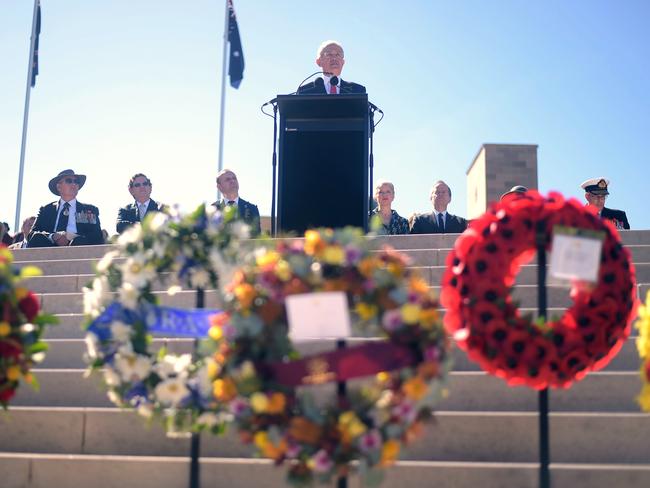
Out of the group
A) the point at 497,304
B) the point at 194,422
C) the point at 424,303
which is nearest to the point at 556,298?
the point at 497,304

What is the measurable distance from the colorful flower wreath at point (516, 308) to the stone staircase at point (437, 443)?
630mm

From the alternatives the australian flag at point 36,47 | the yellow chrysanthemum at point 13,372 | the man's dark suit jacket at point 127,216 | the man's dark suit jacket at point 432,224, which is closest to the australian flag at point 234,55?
the australian flag at point 36,47

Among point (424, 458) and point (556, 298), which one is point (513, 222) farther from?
point (556, 298)

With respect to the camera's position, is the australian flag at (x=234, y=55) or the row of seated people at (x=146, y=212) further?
the australian flag at (x=234, y=55)

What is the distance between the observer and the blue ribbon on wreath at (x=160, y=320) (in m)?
3.53

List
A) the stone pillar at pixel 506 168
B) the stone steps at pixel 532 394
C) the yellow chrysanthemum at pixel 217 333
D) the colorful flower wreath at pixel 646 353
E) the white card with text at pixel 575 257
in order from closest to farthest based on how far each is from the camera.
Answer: the yellow chrysanthemum at pixel 217 333, the white card with text at pixel 575 257, the colorful flower wreath at pixel 646 353, the stone steps at pixel 532 394, the stone pillar at pixel 506 168

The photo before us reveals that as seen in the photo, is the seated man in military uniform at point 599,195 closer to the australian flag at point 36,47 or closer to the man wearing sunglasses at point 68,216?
the man wearing sunglasses at point 68,216

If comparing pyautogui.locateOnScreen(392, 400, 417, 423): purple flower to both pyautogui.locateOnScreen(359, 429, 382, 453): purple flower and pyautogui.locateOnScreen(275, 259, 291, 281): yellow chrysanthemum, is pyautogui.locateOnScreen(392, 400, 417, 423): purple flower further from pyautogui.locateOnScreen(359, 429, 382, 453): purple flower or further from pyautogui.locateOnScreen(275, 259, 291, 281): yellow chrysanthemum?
pyautogui.locateOnScreen(275, 259, 291, 281): yellow chrysanthemum

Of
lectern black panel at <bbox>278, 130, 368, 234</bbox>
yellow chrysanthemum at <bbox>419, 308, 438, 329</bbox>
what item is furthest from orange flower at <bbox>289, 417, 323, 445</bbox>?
lectern black panel at <bbox>278, 130, 368, 234</bbox>

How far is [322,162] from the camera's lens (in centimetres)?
667

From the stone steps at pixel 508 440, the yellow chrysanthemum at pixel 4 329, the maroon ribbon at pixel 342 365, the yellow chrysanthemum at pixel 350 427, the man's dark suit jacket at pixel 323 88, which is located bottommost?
the stone steps at pixel 508 440

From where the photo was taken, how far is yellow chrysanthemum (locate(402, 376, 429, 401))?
2.81m

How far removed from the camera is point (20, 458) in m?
4.05

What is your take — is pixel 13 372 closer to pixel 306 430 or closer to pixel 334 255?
pixel 306 430
